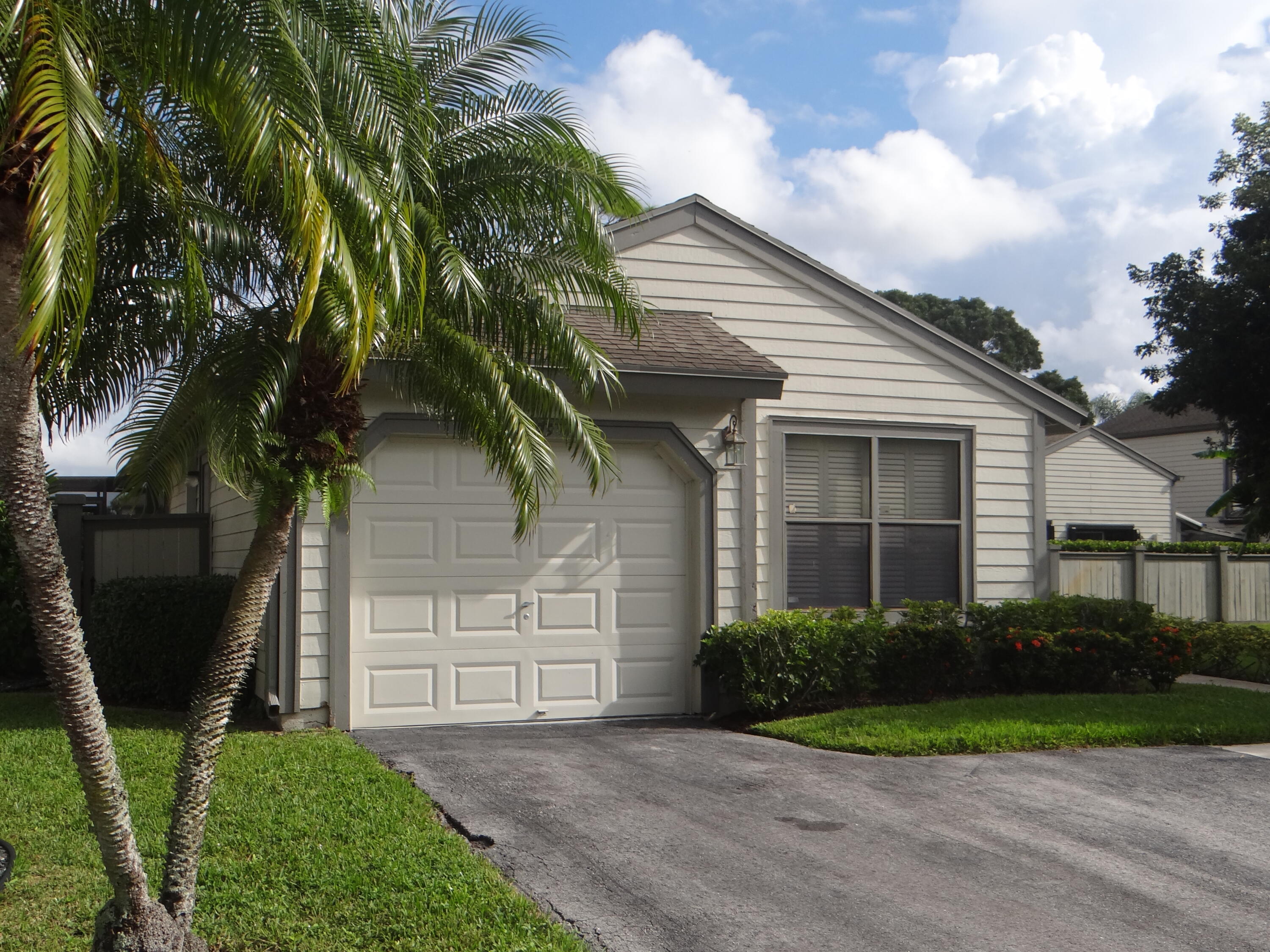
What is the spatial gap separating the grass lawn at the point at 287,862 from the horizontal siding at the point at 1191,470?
3302 cm

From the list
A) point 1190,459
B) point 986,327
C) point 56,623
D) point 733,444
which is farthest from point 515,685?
point 986,327

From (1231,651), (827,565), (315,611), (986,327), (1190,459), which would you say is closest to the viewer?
(315,611)

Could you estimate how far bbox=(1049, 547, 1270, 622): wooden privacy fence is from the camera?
50.8 ft

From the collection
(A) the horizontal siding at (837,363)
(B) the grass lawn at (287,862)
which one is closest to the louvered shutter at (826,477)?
(A) the horizontal siding at (837,363)

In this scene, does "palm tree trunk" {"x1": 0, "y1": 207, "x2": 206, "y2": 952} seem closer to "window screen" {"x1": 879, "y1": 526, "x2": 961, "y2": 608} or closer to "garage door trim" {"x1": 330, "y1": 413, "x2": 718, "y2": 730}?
"garage door trim" {"x1": 330, "y1": 413, "x2": 718, "y2": 730}

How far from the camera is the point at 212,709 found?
14.8 ft

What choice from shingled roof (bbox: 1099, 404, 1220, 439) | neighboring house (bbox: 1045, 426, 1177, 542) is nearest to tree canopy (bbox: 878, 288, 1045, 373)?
shingled roof (bbox: 1099, 404, 1220, 439)

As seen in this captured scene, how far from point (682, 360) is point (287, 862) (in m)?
5.58

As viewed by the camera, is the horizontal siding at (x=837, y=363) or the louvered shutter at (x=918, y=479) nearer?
the horizontal siding at (x=837, y=363)

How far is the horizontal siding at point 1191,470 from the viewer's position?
3466 cm

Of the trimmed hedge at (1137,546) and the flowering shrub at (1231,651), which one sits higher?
the trimmed hedge at (1137,546)

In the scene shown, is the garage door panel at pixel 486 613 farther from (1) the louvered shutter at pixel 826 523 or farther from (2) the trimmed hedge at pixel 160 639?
(1) the louvered shutter at pixel 826 523

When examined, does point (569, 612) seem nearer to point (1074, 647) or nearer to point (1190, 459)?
point (1074, 647)

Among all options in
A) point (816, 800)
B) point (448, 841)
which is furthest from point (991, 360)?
→ point (448, 841)
